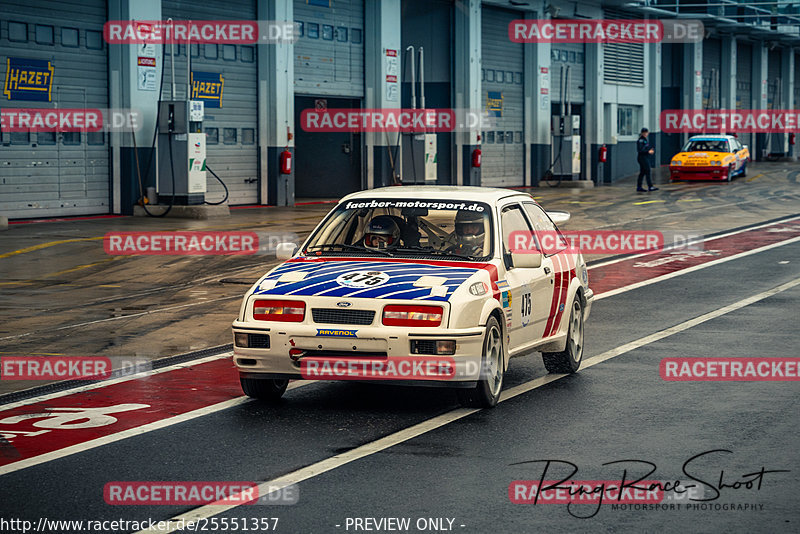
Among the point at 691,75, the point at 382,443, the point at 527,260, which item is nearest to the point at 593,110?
the point at 691,75

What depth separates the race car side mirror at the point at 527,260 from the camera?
358 inches

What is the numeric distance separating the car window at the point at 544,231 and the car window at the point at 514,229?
5.2 inches

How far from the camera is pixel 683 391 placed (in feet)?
31.2

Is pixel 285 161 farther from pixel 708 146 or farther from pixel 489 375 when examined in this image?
pixel 489 375

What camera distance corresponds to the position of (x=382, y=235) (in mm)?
9469

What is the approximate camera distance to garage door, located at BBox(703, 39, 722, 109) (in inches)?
2264

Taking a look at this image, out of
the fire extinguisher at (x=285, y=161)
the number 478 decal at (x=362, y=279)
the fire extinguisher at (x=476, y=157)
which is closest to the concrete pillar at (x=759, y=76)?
the fire extinguisher at (x=476, y=157)

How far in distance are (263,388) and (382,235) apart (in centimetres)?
147

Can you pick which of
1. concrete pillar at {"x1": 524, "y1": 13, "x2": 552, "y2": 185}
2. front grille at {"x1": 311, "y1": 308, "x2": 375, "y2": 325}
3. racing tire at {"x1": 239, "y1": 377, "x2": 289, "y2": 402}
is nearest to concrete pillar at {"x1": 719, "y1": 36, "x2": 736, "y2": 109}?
concrete pillar at {"x1": 524, "y1": 13, "x2": 552, "y2": 185}

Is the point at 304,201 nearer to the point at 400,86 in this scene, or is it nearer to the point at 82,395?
the point at 400,86

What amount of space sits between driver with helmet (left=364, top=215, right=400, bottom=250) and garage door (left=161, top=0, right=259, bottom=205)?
18772 mm

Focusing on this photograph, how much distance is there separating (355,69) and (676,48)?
26815 mm

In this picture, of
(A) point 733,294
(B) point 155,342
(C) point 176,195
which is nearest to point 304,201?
(C) point 176,195

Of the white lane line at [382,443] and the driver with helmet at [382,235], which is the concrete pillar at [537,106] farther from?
the driver with helmet at [382,235]
